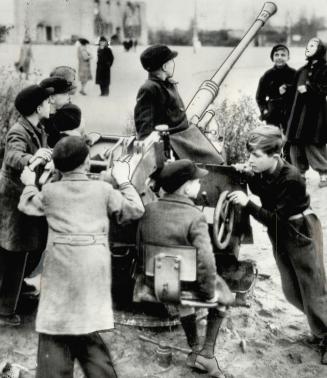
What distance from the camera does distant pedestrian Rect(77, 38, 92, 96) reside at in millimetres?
9227

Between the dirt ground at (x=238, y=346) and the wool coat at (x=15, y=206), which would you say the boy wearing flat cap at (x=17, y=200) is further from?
the dirt ground at (x=238, y=346)

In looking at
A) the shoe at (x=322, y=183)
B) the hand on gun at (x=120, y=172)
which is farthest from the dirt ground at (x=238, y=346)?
the shoe at (x=322, y=183)

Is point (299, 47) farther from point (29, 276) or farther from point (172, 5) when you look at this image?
point (29, 276)

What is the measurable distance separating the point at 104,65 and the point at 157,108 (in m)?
4.61

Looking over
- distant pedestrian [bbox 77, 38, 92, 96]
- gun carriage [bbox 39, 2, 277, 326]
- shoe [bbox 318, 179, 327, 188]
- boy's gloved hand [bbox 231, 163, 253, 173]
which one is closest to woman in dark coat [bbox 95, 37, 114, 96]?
distant pedestrian [bbox 77, 38, 92, 96]

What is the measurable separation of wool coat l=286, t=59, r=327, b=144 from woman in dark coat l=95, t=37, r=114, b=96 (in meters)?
2.85

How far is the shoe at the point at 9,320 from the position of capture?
4.52m

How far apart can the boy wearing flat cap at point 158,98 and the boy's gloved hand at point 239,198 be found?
1019 millimetres

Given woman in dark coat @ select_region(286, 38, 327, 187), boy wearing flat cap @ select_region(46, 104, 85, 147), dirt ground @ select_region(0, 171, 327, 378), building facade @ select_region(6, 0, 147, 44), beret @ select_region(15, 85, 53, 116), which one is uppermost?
building facade @ select_region(6, 0, 147, 44)

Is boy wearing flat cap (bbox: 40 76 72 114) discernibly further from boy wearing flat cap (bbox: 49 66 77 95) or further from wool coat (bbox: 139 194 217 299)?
wool coat (bbox: 139 194 217 299)

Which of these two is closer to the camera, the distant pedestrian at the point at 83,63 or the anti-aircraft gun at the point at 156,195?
the anti-aircraft gun at the point at 156,195

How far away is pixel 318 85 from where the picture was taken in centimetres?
777

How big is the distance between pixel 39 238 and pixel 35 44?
5.15 m

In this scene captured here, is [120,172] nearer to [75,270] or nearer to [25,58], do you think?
[75,270]
